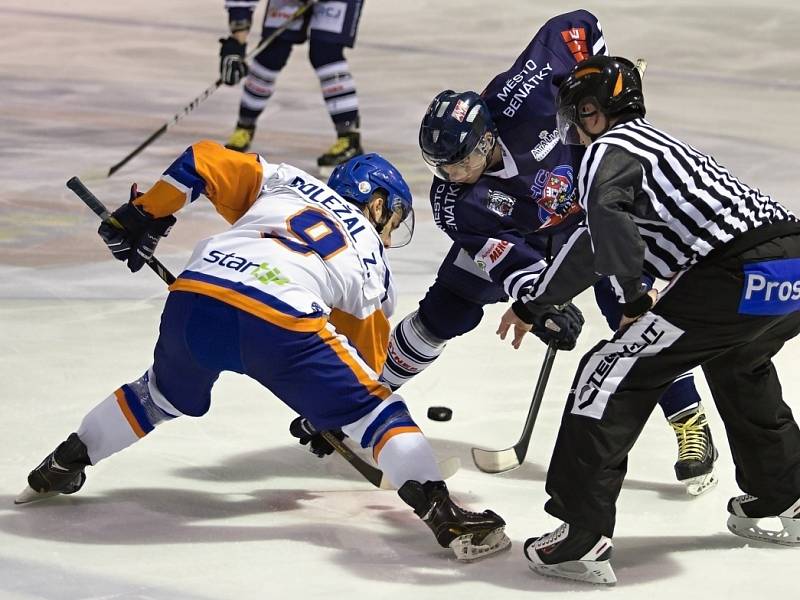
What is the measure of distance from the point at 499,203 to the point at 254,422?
34.4 inches

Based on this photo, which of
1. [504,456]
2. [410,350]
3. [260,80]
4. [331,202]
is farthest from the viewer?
[260,80]

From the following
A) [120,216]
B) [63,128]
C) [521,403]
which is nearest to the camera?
[120,216]

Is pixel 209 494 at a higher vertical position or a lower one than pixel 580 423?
lower

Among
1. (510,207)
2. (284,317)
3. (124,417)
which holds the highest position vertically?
(510,207)

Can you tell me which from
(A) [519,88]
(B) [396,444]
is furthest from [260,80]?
(B) [396,444]

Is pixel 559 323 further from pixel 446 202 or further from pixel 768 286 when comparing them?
pixel 768 286

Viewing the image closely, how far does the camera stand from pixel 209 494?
10.7 ft

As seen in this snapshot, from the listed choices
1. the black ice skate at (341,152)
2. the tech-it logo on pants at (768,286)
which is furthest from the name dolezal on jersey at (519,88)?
the black ice skate at (341,152)

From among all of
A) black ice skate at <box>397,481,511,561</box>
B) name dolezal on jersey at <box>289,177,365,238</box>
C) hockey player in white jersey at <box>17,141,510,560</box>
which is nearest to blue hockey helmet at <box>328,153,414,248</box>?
hockey player in white jersey at <box>17,141,510,560</box>

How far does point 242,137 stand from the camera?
689 centimetres

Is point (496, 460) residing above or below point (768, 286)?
below

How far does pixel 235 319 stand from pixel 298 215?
0.28 meters

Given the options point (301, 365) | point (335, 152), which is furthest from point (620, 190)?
point (335, 152)

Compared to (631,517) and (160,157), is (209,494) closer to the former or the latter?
(631,517)
